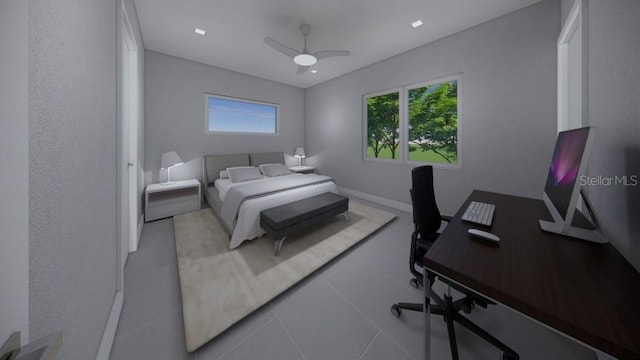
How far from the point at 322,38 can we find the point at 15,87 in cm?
325

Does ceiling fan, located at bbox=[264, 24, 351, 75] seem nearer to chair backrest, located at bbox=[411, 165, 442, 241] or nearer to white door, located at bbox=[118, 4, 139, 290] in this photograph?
white door, located at bbox=[118, 4, 139, 290]

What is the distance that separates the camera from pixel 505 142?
2.63 metres

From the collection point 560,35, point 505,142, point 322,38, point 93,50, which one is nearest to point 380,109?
point 322,38

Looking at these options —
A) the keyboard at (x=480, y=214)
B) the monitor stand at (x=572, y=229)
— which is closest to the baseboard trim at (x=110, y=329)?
the keyboard at (x=480, y=214)

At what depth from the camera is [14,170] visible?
0.50m

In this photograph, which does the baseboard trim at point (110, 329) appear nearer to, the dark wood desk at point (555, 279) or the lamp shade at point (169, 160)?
the dark wood desk at point (555, 279)

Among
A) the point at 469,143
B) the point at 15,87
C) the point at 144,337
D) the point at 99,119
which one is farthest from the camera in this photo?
the point at 469,143

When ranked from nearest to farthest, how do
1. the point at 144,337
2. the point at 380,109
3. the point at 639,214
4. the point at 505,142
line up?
the point at 639,214
the point at 144,337
the point at 505,142
the point at 380,109

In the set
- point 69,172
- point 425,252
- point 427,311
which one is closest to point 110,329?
point 69,172

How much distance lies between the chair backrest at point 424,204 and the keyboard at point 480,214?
0.84 feet

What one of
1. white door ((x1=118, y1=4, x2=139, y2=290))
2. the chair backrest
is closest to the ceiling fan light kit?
white door ((x1=118, y1=4, x2=139, y2=290))

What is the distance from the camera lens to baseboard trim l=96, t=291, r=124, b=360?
1135 millimetres

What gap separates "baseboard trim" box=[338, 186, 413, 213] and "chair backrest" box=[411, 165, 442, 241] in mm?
2065

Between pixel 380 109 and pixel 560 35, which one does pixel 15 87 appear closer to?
pixel 560 35
